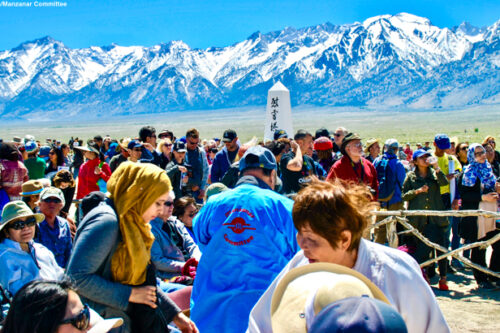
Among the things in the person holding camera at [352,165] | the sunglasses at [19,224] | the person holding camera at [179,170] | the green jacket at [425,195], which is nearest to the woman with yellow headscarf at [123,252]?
the sunglasses at [19,224]

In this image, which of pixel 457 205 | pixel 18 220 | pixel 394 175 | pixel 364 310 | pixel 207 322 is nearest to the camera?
pixel 364 310

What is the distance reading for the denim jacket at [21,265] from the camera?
3178 mm

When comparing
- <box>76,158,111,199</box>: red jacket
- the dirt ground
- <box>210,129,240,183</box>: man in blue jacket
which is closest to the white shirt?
the dirt ground

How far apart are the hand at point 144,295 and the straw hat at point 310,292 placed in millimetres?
1138

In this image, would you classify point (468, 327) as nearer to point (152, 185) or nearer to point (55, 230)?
point (152, 185)

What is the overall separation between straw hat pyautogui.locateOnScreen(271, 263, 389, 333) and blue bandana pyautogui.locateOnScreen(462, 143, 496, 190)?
5529mm

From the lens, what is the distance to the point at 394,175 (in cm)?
654

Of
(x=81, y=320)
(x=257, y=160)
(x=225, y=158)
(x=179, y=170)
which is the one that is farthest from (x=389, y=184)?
(x=81, y=320)

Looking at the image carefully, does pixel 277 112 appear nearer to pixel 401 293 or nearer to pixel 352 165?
pixel 352 165

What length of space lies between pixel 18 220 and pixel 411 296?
3.04 m

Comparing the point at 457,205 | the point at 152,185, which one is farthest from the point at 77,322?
the point at 457,205

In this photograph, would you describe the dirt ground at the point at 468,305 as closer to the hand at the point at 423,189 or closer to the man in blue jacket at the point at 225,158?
the hand at the point at 423,189

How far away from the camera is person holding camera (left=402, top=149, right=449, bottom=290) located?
5.99 m

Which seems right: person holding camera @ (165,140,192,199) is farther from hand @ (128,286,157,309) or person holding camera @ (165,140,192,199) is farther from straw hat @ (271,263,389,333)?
straw hat @ (271,263,389,333)
